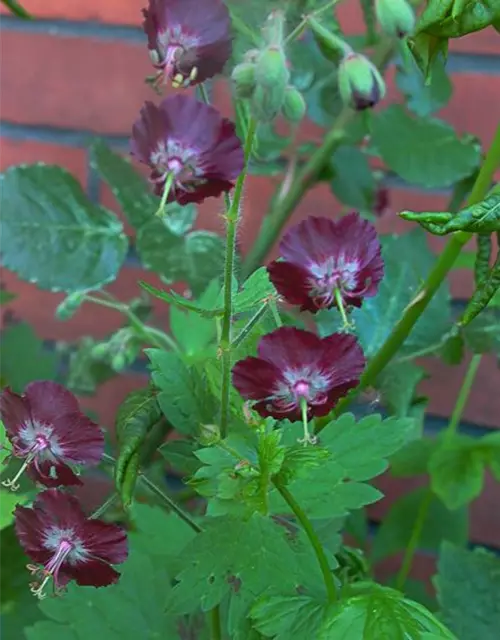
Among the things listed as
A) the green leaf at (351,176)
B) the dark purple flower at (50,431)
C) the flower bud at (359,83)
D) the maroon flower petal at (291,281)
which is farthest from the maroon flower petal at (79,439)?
the green leaf at (351,176)

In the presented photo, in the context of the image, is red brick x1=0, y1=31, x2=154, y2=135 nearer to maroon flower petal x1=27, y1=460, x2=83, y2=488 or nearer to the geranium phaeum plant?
the geranium phaeum plant

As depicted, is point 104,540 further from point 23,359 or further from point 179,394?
point 23,359

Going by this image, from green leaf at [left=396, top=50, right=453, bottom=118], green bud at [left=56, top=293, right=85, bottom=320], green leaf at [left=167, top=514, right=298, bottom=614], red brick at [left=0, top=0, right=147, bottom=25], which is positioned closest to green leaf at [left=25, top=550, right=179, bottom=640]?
green leaf at [left=167, top=514, right=298, bottom=614]

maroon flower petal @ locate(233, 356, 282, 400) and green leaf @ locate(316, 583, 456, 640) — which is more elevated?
maroon flower petal @ locate(233, 356, 282, 400)

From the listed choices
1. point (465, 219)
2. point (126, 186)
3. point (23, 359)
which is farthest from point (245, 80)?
point (23, 359)

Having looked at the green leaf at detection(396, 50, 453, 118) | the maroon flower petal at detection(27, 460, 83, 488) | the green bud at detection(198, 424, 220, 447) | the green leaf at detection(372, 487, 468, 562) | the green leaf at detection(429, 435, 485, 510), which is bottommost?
the green leaf at detection(372, 487, 468, 562)

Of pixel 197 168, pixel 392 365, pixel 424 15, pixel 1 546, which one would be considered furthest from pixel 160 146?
pixel 1 546

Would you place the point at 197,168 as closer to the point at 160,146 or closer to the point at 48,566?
the point at 160,146
